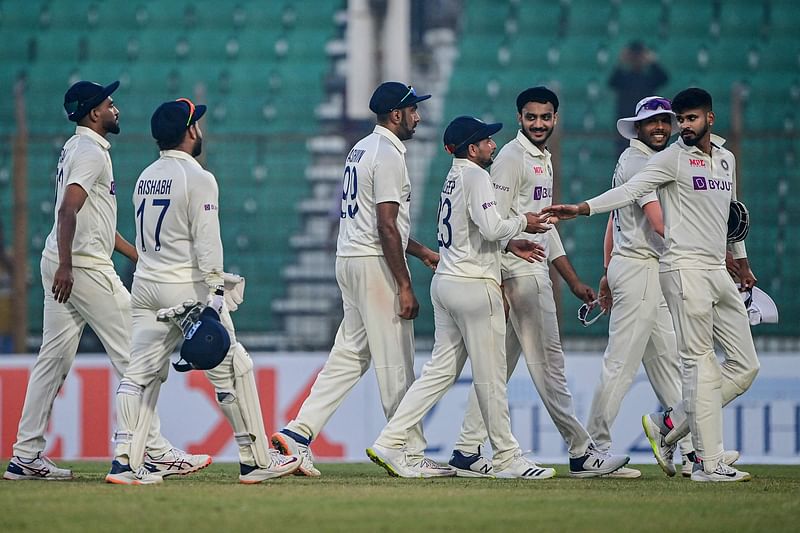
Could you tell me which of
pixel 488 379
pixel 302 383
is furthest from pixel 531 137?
pixel 302 383

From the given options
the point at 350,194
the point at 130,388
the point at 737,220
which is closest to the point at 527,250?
the point at 350,194

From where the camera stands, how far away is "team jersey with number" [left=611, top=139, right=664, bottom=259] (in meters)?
7.55

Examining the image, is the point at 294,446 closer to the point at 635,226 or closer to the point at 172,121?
the point at 172,121

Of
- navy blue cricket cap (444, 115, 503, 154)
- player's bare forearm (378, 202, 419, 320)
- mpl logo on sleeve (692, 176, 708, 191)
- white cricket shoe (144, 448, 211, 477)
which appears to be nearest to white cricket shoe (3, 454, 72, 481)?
white cricket shoe (144, 448, 211, 477)

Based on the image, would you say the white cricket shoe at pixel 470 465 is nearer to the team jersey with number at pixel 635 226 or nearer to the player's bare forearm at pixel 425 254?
the player's bare forearm at pixel 425 254

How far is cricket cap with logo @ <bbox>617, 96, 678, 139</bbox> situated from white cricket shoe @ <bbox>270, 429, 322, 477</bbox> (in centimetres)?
250

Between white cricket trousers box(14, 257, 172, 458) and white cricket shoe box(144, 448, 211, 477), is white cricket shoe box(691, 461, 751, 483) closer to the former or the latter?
white cricket shoe box(144, 448, 211, 477)

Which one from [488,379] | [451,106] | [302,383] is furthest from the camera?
[451,106]

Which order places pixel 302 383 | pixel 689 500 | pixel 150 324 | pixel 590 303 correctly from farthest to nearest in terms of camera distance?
pixel 302 383, pixel 590 303, pixel 150 324, pixel 689 500

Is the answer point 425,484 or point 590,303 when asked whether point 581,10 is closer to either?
point 590,303

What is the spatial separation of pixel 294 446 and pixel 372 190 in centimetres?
→ 142

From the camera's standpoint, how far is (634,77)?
46.3 ft

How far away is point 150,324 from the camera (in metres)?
6.59

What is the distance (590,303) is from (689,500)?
1841 mm
